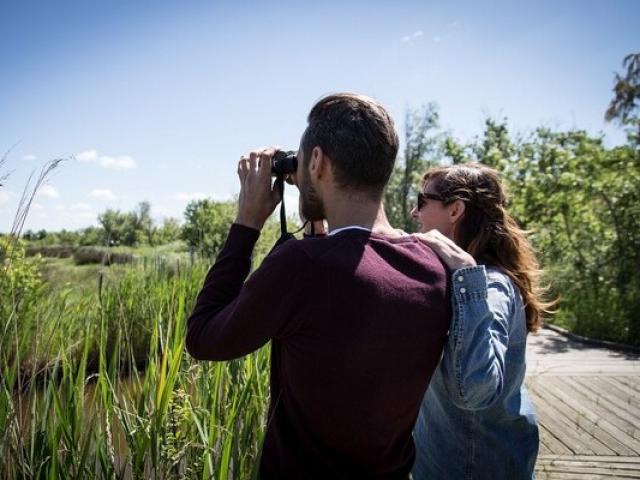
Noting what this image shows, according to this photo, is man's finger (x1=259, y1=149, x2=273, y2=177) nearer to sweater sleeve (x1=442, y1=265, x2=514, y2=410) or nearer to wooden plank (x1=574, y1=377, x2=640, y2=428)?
sweater sleeve (x1=442, y1=265, x2=514, y2=410)

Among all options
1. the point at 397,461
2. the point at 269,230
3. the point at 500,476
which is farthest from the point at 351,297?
the point at 269,230

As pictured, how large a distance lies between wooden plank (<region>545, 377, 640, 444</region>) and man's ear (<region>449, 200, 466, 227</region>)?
299 centimetres

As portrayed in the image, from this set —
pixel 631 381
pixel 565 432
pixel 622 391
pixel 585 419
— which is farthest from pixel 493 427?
pixel 631 381

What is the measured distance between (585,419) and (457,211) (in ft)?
A: 11.0

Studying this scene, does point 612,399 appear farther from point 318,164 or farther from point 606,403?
point 318,164

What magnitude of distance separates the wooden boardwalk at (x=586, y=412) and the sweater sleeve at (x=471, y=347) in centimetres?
240

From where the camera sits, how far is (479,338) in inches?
44.3

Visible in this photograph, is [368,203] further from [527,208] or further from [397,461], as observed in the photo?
[527,208]

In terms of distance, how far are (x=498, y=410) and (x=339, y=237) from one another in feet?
3.20

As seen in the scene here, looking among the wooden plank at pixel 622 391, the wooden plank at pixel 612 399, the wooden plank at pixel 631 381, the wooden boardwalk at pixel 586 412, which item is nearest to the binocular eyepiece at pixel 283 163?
the wooden boardwalk at pixel 586 412

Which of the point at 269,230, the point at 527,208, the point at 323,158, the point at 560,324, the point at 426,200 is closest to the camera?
the point at 323,158

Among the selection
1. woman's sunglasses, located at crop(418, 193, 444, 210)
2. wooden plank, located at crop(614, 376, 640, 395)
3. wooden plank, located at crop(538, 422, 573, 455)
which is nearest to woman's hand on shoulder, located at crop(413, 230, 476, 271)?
woman's sunglasses, located at crop(418, 193, 444, 210)

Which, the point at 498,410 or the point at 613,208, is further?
the point at 613,208

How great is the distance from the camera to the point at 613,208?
326 inches
